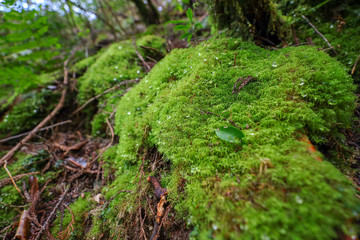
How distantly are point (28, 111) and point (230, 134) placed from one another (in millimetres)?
6485

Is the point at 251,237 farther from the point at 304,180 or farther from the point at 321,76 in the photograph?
the point at 321,76

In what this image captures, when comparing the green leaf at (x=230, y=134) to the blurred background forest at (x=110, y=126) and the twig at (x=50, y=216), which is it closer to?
the blurred background forest at (x=110, y=126)

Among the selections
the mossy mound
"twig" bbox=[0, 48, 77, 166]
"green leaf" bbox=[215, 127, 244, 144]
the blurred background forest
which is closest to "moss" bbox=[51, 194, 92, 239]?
the blurred background forest

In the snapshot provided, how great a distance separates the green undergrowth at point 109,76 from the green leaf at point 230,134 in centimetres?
343

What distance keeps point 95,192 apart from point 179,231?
6.76ft

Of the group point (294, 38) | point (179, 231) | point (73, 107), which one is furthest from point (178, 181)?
point (73, 107)

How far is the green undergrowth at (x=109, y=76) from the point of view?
4617 mm

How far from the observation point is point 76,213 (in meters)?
2.85

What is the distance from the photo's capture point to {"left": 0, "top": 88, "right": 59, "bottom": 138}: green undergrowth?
16.6ft

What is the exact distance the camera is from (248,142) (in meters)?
1.84

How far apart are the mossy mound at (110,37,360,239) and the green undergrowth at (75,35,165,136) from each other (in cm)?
163

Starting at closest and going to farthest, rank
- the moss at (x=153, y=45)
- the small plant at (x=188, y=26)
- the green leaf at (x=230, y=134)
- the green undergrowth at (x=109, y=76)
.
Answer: the green leaf at (x=230, y=134) → the small plant at (x=188, y=26) → the green undergrowth at (x=109, y=76) → the moss at (x=153, y=45)

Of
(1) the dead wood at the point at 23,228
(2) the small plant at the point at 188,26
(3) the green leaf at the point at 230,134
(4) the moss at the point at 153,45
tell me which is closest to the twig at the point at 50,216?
(1) the dead wood at the point at 23,228

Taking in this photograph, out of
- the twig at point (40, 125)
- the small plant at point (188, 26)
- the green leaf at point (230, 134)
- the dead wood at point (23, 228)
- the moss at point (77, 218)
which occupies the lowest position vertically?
the moss at point (77, 218)
